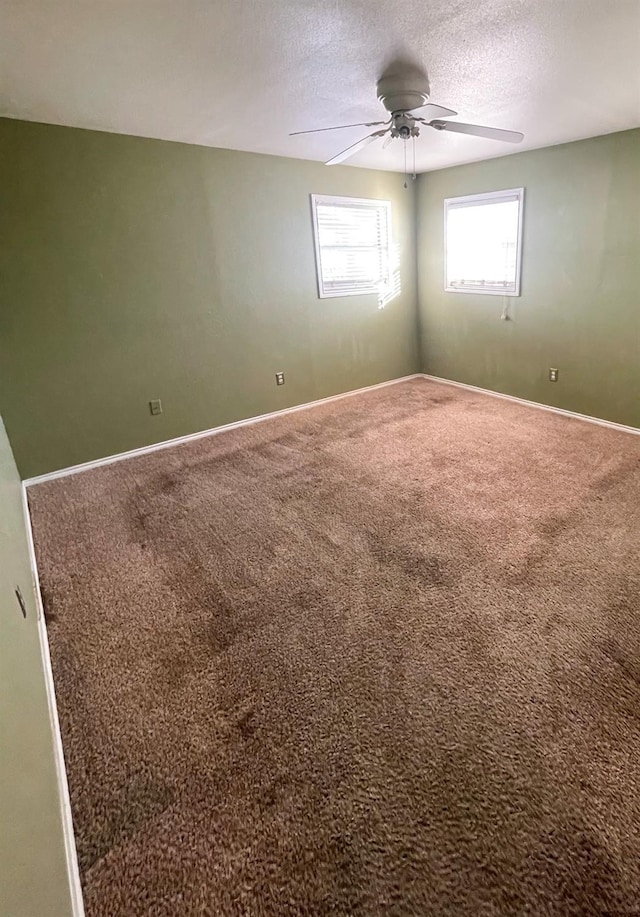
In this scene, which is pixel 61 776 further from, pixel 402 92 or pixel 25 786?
pixel 402 92

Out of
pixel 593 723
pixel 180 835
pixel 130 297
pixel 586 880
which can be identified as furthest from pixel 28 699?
pixel 130 297

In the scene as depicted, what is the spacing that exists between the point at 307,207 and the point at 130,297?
1.96 m

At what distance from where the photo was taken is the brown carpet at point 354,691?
1.18 meters

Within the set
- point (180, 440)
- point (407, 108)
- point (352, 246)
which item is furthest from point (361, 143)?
point (180, 440)

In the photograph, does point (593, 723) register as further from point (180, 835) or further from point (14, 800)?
point (14, 800)

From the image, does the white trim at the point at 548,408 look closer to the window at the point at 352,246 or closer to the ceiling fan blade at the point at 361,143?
the window at the point at 352,246

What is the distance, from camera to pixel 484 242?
15.4ft

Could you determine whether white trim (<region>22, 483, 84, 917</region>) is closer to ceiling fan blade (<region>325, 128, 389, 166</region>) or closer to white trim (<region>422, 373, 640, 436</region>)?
ceiling fan blade (<region>325, 128, 389, 166</region>)

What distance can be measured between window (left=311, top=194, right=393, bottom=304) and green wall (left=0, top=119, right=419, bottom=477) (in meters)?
0.11

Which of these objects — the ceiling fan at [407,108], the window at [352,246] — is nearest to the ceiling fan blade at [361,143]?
the ceiling fan at [407,108]

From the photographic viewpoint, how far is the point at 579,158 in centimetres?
375

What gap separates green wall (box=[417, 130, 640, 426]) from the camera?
365 centimetres

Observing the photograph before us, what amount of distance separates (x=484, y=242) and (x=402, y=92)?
102 inches

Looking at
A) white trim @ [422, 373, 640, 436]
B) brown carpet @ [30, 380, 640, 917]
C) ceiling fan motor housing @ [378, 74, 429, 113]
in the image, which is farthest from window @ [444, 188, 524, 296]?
brown carpet @ [30, 380, 640, 917]
